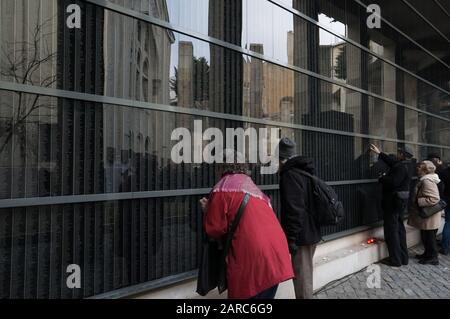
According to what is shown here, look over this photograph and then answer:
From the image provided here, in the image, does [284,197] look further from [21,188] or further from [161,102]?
[21,188]

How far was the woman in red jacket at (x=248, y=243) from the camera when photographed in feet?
7.79

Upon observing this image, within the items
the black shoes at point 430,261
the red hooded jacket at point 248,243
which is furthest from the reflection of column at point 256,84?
the black shoes at point 430,261

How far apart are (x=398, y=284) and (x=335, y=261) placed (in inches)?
34.7

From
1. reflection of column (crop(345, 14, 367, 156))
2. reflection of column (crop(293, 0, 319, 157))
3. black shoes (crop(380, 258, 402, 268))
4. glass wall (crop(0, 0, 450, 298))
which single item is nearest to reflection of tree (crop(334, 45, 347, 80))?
reflection of column (crop(345, 14, 367, 156))

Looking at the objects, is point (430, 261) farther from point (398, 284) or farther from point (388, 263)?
point (398, 284)

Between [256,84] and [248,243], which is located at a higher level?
[256,84]

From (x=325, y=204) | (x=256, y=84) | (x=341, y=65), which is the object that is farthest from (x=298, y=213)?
(x=341, y=65)

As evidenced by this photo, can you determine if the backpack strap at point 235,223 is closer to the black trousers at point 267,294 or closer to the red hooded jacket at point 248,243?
the red hooded jacket at point 248,243

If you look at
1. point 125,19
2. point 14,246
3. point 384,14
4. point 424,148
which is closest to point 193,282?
point 14,246

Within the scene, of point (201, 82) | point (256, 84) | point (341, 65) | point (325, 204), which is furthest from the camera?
point (341, 65)

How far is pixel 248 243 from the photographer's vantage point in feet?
7.79

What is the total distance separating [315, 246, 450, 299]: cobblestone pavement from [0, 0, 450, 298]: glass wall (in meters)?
1.47

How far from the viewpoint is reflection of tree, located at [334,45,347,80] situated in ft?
18.3

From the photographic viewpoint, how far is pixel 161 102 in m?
3.30
